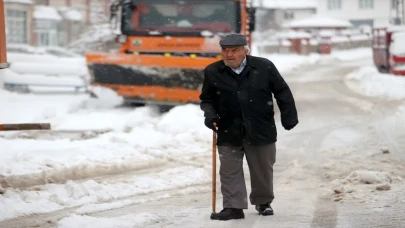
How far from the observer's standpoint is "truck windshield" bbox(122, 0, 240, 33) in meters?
14.7

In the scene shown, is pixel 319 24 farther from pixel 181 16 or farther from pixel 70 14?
pixel 181 16

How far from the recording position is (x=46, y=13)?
2028 inches

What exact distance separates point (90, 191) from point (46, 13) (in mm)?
46043

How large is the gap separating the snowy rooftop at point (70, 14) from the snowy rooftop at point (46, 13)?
0.94 meters

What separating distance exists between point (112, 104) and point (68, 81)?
6867 mm

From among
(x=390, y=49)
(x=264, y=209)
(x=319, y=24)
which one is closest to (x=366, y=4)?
(x=319, y=24)

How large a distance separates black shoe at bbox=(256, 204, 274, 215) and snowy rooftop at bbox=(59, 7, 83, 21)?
49.8m

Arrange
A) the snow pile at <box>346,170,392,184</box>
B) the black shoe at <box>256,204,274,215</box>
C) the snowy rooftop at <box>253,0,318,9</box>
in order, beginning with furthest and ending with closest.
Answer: the snowy rooftop at <box>253,0,318,9</box> → the snow pile at <box>346,170,392,184</box> → the black shoe at <box>256,204,274,215</box>

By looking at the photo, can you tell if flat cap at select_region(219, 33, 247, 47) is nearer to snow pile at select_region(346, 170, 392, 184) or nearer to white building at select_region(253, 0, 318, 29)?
snow pile at select_region(346, 170, 392, 184)

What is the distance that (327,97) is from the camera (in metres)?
17.8

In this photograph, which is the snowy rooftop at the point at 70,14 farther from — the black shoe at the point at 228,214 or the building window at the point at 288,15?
the black shoe at the point at 228,214

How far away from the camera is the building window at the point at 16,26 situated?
47.3 m

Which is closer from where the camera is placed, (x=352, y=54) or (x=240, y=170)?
(x=240, y=170)

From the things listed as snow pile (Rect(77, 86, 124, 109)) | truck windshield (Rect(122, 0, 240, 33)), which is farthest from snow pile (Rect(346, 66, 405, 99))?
snow pile (Rect(77, 86, 124, 109))
